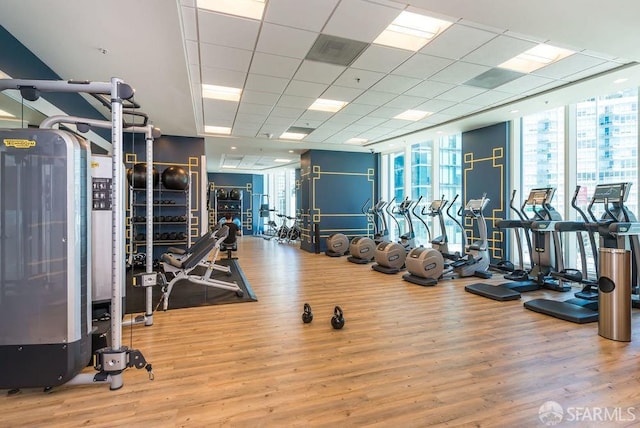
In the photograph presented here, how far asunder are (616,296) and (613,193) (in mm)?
1637

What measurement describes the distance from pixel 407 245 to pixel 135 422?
22.6 feet

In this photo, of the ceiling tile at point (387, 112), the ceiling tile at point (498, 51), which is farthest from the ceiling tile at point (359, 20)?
the ceiling tile at point (387, 112)

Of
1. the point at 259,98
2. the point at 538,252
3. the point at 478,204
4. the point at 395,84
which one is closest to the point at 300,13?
the point at 395,84

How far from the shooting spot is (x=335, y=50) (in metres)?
3.90

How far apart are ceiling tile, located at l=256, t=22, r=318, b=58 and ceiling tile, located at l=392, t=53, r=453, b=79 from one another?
1313mm

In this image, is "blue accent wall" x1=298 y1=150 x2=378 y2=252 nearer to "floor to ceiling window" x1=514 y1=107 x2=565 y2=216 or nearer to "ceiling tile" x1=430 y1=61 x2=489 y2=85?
"floor to ceiling window" x1=514 y1=107 x2=565 y2=216

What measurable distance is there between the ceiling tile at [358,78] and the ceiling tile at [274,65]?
72cm

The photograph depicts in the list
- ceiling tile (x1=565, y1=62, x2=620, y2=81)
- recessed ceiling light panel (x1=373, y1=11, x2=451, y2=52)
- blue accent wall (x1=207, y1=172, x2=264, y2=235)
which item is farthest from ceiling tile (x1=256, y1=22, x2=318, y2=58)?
blue accent wall (x1=207, y1=172, x2=264, y2=235)

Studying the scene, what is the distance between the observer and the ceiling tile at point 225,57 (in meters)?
3.85

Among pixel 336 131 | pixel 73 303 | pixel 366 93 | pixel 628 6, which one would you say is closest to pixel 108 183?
pixel 73 303

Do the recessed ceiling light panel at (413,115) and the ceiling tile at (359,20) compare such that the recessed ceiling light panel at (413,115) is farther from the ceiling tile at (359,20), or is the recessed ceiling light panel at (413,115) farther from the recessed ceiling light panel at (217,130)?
the recessed ceiling light panel at (217,130)

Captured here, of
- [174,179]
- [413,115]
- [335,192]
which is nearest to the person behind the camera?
[174,179]

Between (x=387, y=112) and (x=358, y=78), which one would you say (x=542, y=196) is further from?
(x=358, y=78)

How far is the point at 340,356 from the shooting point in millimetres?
2836
